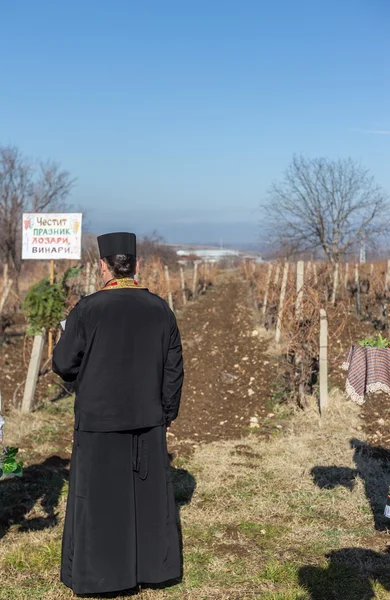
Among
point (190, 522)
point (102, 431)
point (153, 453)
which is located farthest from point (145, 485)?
point (190, 522)

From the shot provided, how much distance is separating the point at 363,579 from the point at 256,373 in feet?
18.5

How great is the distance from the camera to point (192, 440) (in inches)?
254

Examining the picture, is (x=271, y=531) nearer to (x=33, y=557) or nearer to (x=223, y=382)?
(x=33, y=557)

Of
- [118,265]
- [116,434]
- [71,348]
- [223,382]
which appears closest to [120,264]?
[118,265]

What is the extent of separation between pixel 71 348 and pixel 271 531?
6.50 ft

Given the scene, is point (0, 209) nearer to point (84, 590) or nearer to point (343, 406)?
point (343, 406)

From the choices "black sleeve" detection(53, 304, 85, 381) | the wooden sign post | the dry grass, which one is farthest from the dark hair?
the wooden sign post

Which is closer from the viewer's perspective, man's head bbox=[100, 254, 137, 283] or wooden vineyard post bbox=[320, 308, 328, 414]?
man's head bbox=[100, 254, 137, 283]

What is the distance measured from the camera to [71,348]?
320 centimetres

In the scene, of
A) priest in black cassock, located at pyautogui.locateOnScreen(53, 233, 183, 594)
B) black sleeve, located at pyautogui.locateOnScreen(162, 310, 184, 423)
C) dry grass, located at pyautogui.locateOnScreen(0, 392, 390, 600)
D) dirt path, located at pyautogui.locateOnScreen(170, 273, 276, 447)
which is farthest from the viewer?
dirt path, located at pyautogui.locateOnScreen(170, 273, 276, 447)

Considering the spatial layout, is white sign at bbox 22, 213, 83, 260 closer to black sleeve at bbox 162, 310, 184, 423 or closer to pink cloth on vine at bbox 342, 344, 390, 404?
pink cloth on vine at bbox 342, 344, 390, 404

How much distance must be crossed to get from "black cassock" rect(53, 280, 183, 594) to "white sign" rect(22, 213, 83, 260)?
5.40m

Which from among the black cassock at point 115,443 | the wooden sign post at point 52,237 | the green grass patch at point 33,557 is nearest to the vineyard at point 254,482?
the green grass patch at point 33,557

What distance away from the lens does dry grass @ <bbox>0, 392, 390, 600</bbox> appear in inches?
137
